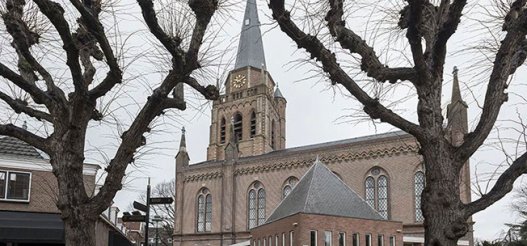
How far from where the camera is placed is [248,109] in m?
48.6

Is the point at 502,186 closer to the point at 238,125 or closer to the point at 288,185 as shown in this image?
the point at 288,185

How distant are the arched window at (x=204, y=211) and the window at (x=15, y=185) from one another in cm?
2629

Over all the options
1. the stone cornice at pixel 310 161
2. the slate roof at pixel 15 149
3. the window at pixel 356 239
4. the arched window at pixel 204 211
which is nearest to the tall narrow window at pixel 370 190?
the stone cornice at pixel 310 161

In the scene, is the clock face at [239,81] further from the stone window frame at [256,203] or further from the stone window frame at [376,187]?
the stone window frame at [376,187]

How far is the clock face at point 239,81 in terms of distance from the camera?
50.2m

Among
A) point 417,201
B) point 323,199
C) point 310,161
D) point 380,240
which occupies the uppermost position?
point 310,161

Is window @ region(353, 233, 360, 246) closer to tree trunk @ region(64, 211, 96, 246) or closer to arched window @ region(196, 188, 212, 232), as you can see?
tree trunk @ region(64, 211, 96, 246)

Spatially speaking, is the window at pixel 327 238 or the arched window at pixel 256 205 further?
the arched window at pixel 256 205

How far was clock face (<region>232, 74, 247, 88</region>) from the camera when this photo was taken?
50.2 metres

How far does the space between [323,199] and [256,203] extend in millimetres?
16776

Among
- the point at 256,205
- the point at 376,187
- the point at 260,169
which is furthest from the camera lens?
the point at 260,169

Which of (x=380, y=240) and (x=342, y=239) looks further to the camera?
(x=380, y=240)

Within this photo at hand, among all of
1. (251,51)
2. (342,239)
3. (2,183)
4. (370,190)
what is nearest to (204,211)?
(370,190)

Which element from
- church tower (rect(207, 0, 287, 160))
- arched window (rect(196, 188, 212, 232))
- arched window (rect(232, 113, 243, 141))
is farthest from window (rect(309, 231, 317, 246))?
arched window (rect(232, 113, 243, 141))
